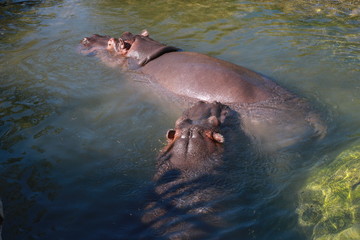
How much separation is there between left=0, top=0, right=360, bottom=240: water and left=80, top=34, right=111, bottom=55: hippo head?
24cm

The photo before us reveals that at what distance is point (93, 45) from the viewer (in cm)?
911

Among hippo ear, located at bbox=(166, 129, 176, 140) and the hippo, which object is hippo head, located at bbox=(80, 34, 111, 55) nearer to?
the hippo

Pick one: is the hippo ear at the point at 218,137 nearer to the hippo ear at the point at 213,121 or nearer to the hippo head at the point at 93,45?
the hippo ear at the point at 213,121

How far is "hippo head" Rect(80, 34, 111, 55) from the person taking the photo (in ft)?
29.3

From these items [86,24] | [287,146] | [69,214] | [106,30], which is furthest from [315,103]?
[86,24]

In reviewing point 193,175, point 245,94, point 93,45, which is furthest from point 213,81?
point 93,45

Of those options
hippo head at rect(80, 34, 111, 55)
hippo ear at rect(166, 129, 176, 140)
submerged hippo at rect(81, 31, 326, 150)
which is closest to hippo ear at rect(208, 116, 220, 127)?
hippo ear at rect(166, 129, 176, 140)

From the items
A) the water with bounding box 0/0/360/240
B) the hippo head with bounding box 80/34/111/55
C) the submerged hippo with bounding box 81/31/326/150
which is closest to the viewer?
the water with bounding box 0/0/360/240

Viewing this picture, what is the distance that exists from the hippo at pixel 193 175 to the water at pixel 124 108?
187 millimetres

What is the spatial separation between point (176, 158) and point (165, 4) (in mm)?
9419

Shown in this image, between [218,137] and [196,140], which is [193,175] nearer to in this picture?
[196,140]

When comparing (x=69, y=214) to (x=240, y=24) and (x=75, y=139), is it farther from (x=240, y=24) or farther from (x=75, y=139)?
(x=240, y=24)

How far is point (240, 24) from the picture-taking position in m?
10.5

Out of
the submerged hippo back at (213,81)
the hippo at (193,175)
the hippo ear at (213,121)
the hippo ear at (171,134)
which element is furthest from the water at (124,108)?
the hippo ear at (213,121)
